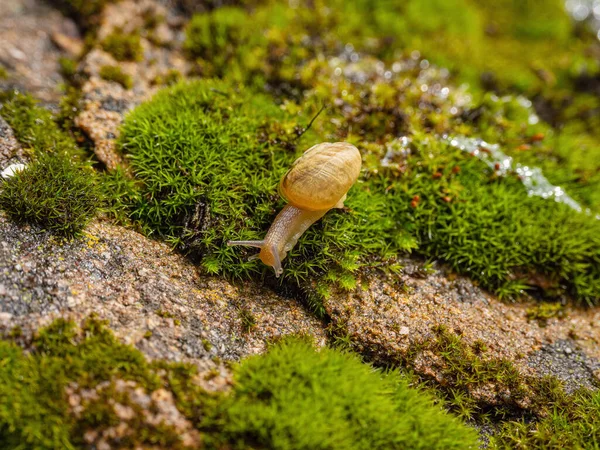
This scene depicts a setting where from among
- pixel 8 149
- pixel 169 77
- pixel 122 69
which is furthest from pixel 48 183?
pixel 169 77

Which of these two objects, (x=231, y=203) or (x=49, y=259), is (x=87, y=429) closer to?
(x=49, y=259)

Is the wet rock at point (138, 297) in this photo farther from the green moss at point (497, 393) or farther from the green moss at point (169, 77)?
the green moss at point (169, 77)

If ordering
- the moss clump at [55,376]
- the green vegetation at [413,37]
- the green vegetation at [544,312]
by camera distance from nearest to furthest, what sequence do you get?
the moss clump at [55,376], the green vegetation at [544,312], the green vegetation at [413,37]

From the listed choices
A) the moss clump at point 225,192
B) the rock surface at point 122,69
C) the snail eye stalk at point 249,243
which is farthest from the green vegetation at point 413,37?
the snail eye stalk at point 249,243

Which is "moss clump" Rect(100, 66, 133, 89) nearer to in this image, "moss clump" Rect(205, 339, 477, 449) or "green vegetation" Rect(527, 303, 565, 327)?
"moss clump" Rect(205, 339, 477, 449)

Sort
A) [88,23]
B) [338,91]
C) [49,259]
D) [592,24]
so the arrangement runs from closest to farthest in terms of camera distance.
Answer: [49,259] → [338,91] → [88,23] → [592,24]

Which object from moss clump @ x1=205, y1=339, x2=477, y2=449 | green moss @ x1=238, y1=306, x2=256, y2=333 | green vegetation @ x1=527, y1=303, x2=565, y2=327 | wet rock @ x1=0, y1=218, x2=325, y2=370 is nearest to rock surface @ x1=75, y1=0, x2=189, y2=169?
wet rock @ x1=0, y1=218, x2=325, y2=370

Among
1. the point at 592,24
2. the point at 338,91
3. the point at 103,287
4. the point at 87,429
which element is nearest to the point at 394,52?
the point at 338,91
